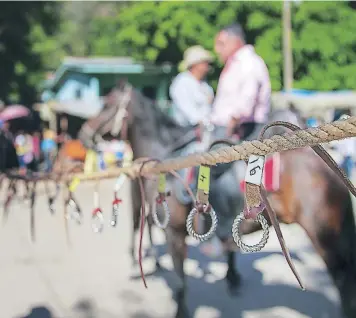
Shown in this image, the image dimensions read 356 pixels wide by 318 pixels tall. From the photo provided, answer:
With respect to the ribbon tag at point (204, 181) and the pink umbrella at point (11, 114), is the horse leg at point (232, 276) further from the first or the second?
the pink umbrella at point (11, 114)

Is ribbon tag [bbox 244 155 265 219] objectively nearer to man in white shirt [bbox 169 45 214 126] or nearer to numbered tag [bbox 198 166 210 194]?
numbered tag [bbox 198 166 210 194]

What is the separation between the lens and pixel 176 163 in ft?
9.41

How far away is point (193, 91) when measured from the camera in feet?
16.4

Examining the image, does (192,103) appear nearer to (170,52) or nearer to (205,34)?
(205,34)

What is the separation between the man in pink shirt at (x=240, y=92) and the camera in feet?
13.8

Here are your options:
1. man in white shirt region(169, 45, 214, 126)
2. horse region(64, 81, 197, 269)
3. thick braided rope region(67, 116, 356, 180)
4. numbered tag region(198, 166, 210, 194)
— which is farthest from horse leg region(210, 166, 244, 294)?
numbered tag region(198, 166, 210, 194)

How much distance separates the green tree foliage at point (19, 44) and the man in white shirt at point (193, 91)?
1793cm

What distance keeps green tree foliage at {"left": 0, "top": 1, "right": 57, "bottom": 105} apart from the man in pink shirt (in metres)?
18.7

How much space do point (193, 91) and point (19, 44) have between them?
18905 mm

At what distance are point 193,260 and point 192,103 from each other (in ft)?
7.06

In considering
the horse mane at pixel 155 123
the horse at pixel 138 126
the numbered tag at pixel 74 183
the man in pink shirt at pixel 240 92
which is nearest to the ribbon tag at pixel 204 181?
the numbered tag at pixel 74 183

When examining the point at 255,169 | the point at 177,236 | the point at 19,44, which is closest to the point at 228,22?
the point at 19,44

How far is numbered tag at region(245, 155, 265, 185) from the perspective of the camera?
6.79ft

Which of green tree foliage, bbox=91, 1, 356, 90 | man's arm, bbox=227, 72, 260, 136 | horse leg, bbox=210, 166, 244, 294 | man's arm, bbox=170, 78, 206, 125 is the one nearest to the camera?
horse leg, bbox=210, 166, 244, 294
